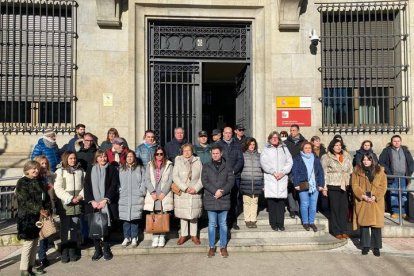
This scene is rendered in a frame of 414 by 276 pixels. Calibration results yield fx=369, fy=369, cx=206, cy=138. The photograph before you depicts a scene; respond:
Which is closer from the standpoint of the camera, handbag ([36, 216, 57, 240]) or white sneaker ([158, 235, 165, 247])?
handbag ([36, 216, 57, 240])

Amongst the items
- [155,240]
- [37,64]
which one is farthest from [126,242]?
[37,64]

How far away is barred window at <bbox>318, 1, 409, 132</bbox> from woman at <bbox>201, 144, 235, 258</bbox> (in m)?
4.07

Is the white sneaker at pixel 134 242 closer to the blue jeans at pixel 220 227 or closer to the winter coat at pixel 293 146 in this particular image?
the blue jeans at pixel 220 227

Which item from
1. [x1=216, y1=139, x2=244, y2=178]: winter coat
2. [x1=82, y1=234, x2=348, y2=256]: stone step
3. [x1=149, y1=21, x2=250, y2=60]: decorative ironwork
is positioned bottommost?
[x1=82, y1=234, x2=348, y2=256]: stone step

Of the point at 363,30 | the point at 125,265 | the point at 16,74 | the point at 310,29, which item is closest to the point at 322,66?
the point at 310,29

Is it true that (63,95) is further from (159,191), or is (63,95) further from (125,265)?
(125,265)

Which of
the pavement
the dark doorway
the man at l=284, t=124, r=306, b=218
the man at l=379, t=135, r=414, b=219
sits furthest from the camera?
the dark doorway

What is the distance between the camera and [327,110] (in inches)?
348

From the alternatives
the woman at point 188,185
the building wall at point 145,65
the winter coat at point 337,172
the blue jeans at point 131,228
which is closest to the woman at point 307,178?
the winter coat at point 337,172

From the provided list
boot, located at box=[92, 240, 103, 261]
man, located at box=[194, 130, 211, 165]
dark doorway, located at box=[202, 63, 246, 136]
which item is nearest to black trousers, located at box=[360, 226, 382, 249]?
man, located at box=[194, 130, 211, 165]

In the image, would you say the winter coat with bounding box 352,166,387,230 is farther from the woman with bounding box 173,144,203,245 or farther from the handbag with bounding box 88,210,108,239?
the handbag with bounding box 88,210,108,239

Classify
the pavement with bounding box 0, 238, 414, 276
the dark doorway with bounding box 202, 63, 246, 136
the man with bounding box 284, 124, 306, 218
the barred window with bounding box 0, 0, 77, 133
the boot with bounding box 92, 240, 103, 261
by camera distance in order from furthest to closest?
the dark doorway with bounding box 202, 63, 246, 136 → the barred window with bounding box 0, 0, 77, 133 → the man with bounding box 284, 124, 306, 218 → the boot with bounding box 92, 240, 103, 261 → the pavement with bounding box 0, 238, 414, 276

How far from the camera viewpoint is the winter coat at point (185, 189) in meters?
5.79

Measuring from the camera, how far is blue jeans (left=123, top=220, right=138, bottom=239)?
584cm
